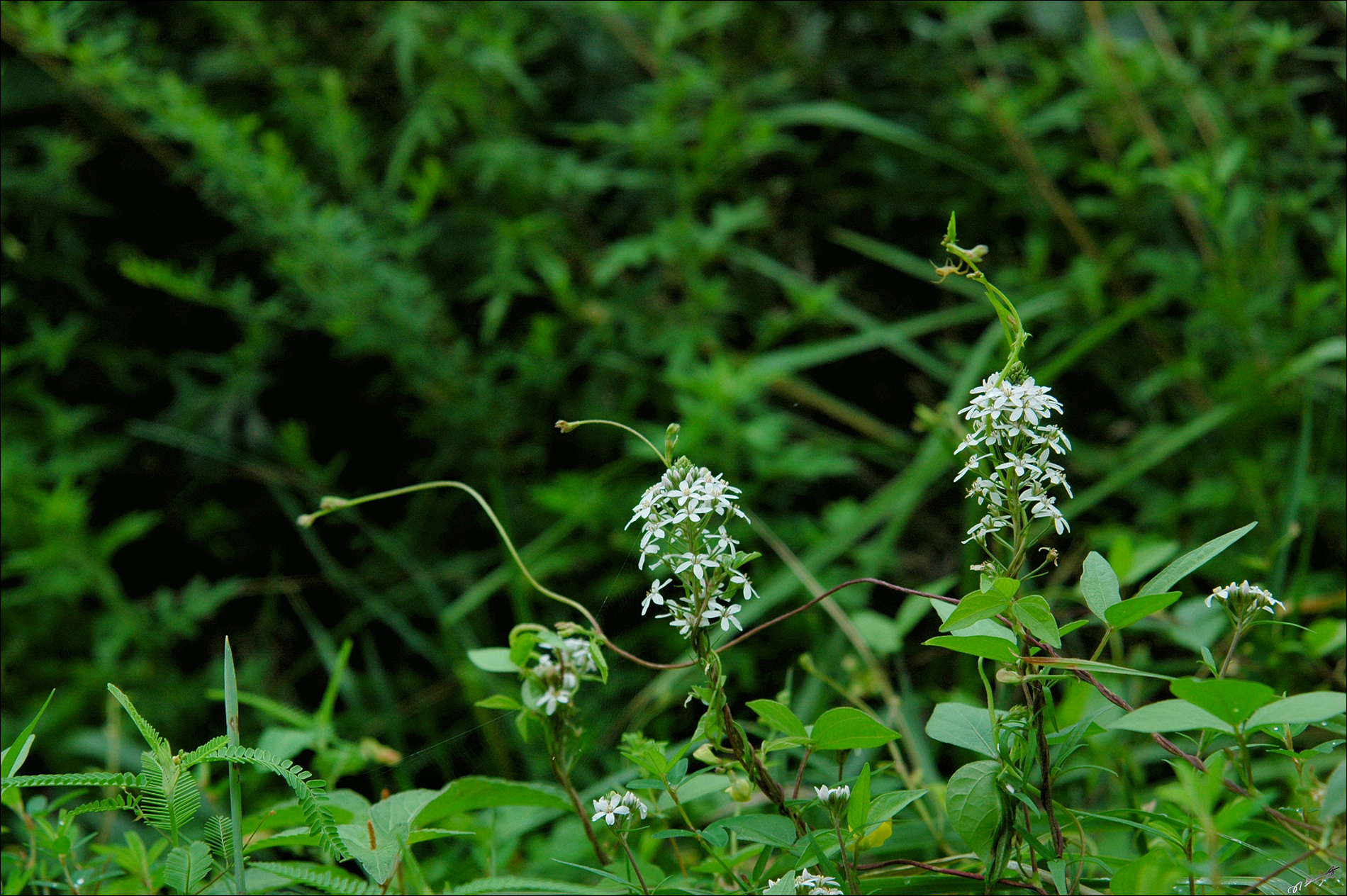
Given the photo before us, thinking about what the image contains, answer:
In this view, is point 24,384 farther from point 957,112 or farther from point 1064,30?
point 1064,30

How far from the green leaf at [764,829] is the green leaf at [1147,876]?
13 centimetres

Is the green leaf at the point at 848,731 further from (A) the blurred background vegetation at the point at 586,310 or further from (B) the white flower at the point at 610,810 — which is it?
(A) the blurred background vegetation at the point at 586,310

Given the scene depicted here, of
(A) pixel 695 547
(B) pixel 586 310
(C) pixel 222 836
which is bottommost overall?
(B) pixel 586 310

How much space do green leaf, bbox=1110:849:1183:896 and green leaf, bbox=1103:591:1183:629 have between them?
79 mm

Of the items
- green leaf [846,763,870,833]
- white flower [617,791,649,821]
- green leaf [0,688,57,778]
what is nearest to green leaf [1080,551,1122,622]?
green leaf [846,763,870,833]

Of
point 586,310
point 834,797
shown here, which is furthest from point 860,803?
point 586,310

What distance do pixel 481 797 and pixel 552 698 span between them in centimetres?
10

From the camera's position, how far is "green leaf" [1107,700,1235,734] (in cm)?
29

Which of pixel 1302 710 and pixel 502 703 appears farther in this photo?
pixel 502 703

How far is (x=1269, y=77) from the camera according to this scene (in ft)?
3.84

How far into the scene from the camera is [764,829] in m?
0.39

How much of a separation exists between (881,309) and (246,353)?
0.88 meters

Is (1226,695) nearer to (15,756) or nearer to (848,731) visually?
(848,731)

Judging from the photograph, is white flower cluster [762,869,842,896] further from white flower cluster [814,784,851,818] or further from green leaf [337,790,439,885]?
green leaf [337,790,439,885]
